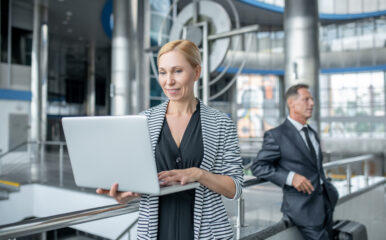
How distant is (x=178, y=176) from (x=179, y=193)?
0.19 metres

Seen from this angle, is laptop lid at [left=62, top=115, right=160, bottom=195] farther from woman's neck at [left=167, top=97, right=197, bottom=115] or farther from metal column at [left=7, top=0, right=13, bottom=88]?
metal column at [left=7, top=0, right=13, bottom=88]

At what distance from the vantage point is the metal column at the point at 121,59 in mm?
13008

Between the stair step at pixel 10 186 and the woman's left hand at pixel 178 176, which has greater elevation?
the woman's left hand at pixel 178 176

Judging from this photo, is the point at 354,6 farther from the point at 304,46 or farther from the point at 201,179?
the point at 201,179

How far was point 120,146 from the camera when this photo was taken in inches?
39.8

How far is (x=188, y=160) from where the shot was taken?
1.17 m

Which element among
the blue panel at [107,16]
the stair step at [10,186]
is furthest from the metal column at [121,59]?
the stair step at [10,186]

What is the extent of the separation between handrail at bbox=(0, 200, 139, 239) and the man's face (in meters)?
1.44

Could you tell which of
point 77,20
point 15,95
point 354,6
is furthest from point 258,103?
point 15,95

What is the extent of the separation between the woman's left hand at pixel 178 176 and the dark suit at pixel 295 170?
4.45ft

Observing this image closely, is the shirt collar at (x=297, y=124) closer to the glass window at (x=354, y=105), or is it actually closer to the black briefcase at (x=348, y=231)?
→ the black briefcase at (x=348, y=231)

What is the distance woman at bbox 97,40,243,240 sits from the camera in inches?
45.9

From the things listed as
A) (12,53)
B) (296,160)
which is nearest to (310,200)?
(296,160)

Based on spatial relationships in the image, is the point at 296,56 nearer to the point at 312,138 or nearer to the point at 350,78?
the point at 312,138
